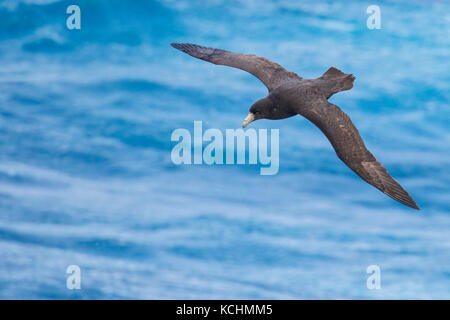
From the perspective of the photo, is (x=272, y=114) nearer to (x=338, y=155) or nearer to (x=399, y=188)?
(x=338, y=155)

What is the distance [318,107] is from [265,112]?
1807 mm

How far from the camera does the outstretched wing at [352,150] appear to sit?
760 inches

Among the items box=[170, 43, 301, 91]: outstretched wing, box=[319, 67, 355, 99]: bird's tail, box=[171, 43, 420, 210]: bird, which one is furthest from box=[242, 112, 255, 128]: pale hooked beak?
box=[319, 67, 355, 99]: bird's tail

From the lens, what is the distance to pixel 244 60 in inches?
908

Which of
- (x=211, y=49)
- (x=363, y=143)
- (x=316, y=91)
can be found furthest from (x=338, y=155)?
(x=211, y=49)

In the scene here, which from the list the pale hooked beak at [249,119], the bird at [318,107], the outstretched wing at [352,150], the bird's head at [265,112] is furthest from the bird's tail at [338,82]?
the pale hooked beak at [249,119]

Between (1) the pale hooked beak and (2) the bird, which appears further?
(1) the pale hooked beak

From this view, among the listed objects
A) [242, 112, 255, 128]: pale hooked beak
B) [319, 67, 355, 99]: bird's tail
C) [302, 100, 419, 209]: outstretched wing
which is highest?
[319, 67, 355, 99]: bird's tail

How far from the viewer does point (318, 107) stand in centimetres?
2023

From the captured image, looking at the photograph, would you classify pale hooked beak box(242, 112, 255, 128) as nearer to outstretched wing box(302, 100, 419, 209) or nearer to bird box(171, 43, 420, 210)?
bird box(171, 43, 420, 210)

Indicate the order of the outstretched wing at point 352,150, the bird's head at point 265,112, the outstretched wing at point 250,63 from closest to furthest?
1. the outstretched wing at point 352,150
2. the bird's head at point 265,112
3. the outstretched wing at point 250,63

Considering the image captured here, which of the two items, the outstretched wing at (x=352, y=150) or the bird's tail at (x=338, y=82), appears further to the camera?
the bird's tail at (x=338, y=82)

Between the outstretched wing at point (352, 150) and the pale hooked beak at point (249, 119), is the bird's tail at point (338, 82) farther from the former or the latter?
the pale hooked beak at point (249, 119)

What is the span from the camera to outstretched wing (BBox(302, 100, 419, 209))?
1931cm
